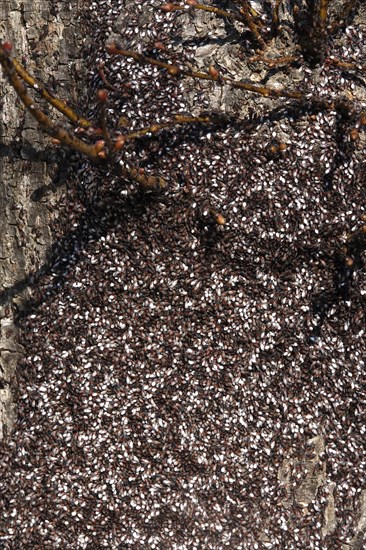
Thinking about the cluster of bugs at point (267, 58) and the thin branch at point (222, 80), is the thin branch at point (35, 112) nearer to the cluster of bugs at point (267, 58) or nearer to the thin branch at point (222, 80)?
the cluster of bugs at point (267, 58)

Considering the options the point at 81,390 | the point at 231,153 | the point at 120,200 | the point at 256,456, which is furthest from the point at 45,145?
the point at 256,456

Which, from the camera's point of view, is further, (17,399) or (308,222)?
(17,399)

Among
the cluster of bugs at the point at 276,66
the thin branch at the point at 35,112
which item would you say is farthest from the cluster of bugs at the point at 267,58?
the thin branch at the point at 35,112

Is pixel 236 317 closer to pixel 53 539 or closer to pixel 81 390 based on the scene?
pixel 81 390

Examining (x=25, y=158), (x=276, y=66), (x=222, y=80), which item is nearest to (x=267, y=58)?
(x=276, y=66)

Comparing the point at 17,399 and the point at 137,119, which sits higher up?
the point at 137,119

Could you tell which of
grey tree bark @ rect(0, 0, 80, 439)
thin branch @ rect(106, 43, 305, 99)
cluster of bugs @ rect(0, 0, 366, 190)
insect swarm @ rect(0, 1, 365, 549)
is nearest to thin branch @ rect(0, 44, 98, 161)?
cluster of bugs @ rect(0, 0, 366, 190)

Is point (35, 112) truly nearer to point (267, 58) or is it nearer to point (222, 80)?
point (222, 80)
